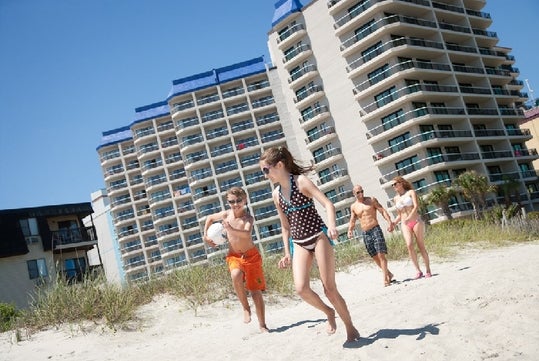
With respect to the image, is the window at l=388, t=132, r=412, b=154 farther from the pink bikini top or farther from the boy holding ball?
the boy holding ball

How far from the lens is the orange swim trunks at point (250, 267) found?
6.56 meters

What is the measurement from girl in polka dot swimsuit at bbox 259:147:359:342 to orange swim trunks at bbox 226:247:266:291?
1.72 metres

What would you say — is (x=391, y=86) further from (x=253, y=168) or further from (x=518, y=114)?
(x=253, y=168)

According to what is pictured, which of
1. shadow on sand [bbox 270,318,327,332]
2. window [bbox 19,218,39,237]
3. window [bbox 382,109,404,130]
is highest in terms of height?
window [bbox 382,109,404,130]

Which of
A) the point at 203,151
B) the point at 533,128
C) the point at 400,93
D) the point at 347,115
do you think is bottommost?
the point at 533,128

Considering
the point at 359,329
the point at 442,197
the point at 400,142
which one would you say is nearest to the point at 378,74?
the point at 400,142

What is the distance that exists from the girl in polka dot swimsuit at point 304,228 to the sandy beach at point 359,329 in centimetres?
51

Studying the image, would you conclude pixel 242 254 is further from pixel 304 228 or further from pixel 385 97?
pixel 385 97

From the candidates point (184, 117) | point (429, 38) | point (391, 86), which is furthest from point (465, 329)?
point (184, 117)

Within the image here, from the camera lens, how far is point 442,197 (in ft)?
123

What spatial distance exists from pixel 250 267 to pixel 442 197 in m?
33.8

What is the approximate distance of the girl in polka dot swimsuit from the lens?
14.9 feet

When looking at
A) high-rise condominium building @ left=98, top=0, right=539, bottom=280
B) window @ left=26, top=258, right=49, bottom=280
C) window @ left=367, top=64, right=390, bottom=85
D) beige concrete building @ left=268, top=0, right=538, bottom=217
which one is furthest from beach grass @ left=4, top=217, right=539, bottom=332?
window @ left=367, top=64, right=390, bottom=85

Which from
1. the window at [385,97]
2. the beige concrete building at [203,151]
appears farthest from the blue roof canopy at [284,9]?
the window at [385,97]
